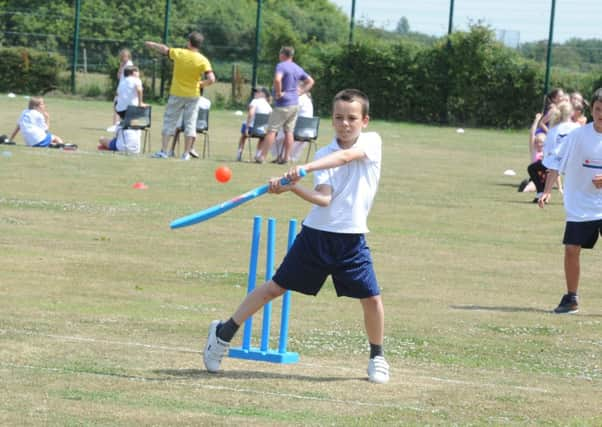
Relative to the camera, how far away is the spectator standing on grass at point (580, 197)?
1064 cm

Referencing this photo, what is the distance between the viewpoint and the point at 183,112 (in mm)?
23094

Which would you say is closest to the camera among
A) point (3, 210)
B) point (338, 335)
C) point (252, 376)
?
point (252, 376)

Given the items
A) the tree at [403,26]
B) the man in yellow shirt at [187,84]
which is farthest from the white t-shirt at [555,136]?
the tree at [403,26]

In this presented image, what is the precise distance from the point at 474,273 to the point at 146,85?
34039 millimetres

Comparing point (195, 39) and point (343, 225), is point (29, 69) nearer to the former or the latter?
point (195, 39)

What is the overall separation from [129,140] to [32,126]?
187 centimetres

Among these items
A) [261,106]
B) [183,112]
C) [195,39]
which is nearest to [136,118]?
[183,112]

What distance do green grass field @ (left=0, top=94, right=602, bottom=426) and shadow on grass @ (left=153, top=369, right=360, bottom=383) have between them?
0.02 meters

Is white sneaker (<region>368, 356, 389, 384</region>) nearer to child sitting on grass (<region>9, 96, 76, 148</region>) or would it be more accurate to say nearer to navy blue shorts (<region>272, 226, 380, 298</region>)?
navy blue shorts (<region>272, 226, 380, 298</region>)

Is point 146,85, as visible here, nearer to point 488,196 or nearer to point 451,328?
point 488,196

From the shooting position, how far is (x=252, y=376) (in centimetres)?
755

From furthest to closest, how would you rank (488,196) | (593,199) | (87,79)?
(87,79) < (488,196) < (593,199)

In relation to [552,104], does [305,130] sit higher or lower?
lower

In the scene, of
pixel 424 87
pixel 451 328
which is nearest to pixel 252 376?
pixel 451 328
